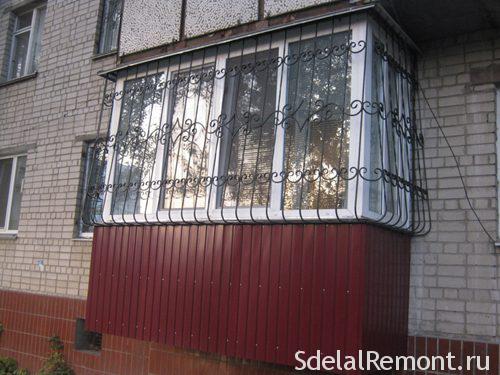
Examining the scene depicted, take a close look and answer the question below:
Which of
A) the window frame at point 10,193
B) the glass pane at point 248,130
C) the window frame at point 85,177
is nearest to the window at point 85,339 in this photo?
the window frame at point 85,177

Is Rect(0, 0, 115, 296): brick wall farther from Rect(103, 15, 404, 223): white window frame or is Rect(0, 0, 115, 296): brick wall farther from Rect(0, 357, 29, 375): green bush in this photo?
Rect(103, 15, 404, 223): white window frame

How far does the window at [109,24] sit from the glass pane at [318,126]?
3.50m

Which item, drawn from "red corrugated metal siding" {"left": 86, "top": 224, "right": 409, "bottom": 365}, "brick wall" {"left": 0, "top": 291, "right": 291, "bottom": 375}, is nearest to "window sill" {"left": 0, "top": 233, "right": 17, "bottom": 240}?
"brick wall" {"left": 0, "top": 291, "right": 291, "bottom": 375}

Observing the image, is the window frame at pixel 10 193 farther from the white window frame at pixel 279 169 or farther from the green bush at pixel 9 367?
the white window frame at pixel 279 169

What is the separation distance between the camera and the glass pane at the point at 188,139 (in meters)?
4.64

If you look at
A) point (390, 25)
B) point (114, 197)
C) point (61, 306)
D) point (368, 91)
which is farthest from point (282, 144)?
point (61, 306)

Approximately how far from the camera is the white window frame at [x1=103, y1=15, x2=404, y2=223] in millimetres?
3727

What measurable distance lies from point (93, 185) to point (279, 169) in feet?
8.45

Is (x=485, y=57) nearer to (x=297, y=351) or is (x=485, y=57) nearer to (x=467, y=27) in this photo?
(x=467, y=27)

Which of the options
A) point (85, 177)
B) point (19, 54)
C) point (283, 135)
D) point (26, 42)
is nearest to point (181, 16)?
point (283, 135)

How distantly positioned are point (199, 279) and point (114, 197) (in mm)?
1344

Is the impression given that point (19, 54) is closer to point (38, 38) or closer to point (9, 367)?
point (38, 38)

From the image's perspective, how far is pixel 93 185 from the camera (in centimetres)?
590

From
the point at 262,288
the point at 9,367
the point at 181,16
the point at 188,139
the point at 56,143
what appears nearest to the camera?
the point at 262,288
